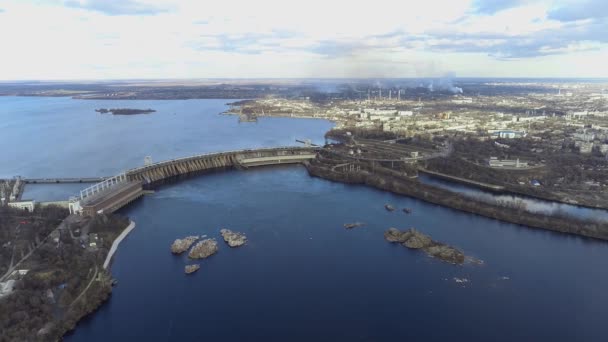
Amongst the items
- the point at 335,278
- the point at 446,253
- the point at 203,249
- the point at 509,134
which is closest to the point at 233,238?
the point at 203,249

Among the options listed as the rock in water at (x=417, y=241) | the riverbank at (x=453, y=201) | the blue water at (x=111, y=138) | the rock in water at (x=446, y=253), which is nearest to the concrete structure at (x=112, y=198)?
the blue water at (x=111, y=138)

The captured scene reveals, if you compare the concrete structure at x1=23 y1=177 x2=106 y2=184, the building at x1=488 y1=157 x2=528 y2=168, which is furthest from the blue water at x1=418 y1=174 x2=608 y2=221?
the concrete structure at x1=23 y1=177 x2=106 y2=184

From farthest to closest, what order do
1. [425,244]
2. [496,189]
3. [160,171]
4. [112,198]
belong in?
1. [160,171]
2. [496,189]
3. [112,198]
4. [425,244]

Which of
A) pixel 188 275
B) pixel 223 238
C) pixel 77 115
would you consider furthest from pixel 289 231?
pixel 77 115

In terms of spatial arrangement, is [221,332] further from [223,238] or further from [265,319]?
[223,238]

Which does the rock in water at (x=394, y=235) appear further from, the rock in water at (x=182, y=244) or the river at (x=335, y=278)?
the rock in water at (x=182, y=244)

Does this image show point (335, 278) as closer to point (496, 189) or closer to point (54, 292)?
point (54, 292)

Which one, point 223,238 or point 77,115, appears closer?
point 223,238

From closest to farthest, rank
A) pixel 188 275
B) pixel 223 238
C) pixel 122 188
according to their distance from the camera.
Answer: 1. pixel 188 275
2. pixel 223 238
3. pixel 122 188
